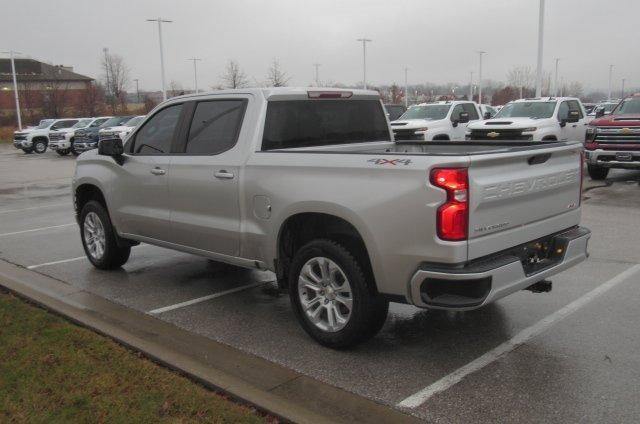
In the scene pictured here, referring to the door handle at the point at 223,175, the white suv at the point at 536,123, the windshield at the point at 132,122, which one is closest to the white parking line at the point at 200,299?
the door handle at the point at 223,175

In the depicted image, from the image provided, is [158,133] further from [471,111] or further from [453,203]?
[471,111]

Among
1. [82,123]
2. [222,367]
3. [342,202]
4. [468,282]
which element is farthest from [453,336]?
[82,123]

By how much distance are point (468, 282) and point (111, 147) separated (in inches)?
158

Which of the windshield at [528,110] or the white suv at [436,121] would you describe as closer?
the windshield at [528,110]

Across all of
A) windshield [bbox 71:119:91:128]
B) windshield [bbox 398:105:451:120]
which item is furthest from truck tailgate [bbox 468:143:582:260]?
windshield [bbox 71:119:91:128]

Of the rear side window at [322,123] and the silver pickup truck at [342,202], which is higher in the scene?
the rear side window at [322,123]

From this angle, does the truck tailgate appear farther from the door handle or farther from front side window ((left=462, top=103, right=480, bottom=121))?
front side window ((left=462, top=103, right=480, bottom=121))

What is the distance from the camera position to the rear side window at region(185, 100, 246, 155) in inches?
206

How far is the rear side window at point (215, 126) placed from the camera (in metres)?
5.22

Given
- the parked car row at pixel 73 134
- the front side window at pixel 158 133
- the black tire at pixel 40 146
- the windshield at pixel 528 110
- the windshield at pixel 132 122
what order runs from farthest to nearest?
the black tire at pixel 40 146 → the parked car row at pixel 73 134 → the windshield at pixel 132 122 → the windshield at pixel 528 110 → the front side window at pixel 158 133

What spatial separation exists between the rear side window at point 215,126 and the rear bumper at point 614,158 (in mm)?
10525

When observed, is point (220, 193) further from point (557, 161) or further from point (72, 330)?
point (557, 161)

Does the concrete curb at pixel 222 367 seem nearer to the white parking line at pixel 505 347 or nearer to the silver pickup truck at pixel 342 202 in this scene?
the white parking line at pixel 505 347

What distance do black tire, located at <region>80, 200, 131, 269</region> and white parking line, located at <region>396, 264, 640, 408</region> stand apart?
13.8 ft
